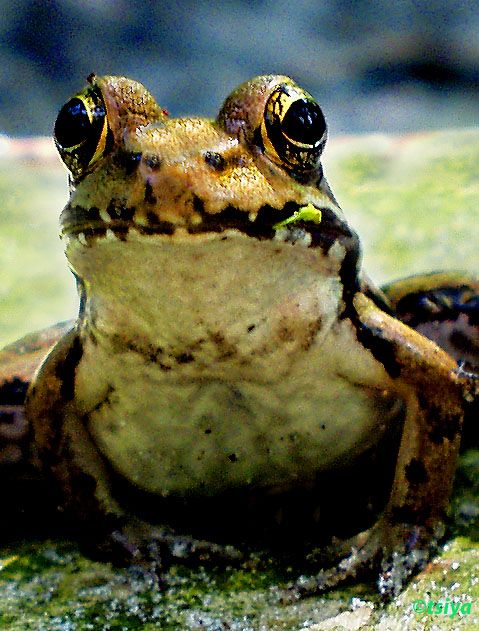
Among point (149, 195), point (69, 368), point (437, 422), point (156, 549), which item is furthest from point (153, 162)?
point (156, 549)

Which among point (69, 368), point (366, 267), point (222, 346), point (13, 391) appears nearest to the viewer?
point (222, 346)

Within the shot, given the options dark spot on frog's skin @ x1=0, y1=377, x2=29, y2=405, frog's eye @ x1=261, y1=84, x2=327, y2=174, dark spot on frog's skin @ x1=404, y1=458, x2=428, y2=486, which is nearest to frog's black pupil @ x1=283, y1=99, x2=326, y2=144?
frog's eye @ x1=261, y1=84, x2=327, y2=174

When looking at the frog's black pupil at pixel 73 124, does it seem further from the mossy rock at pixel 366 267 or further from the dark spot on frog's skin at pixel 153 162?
the mossy rock at pixel 366 267

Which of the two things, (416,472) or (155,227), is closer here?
(155,227)

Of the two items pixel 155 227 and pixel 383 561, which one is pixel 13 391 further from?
pixel 383 561

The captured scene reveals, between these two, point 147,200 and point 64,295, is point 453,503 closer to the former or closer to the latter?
point 147,200

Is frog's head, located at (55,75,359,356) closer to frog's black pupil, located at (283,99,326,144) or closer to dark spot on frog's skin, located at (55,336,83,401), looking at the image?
frog's black pupil, located at (283,99,326,144)
